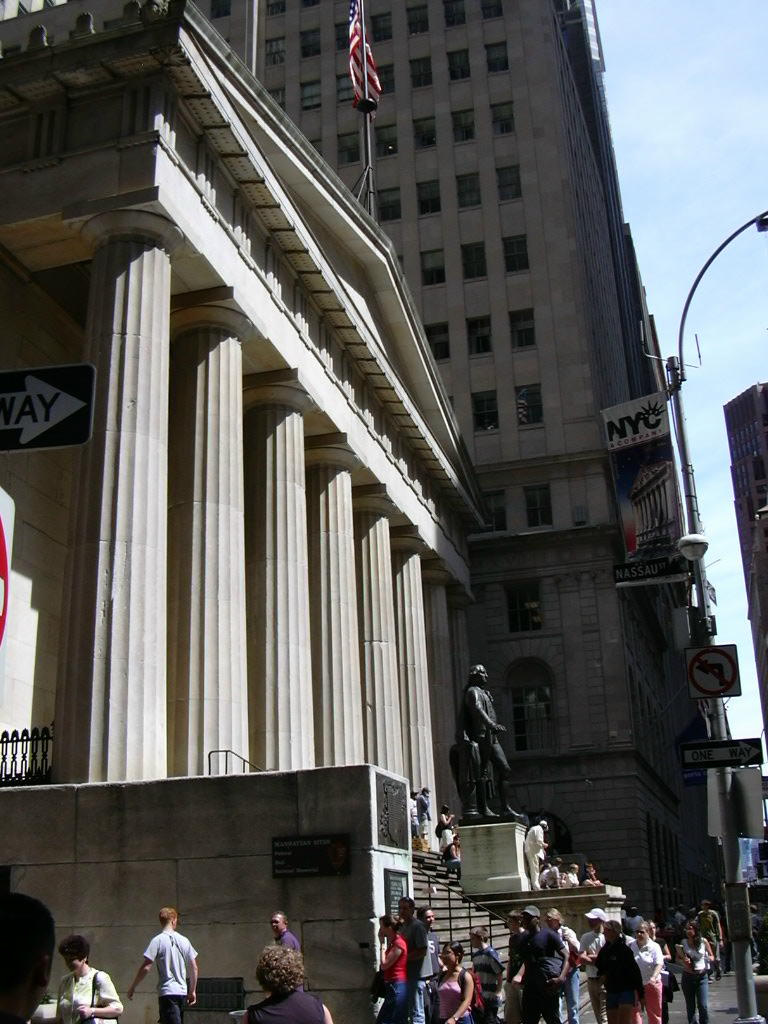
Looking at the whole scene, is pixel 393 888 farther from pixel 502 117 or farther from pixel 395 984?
pixel 502 117

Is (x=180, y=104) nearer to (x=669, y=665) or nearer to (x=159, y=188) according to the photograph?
(x=159, y=188)

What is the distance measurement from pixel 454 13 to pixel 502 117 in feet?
25.6

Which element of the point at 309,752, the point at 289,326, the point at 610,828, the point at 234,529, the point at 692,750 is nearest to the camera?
the point at 692,750

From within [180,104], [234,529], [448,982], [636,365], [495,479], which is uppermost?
[636,365]

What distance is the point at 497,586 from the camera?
179 ft

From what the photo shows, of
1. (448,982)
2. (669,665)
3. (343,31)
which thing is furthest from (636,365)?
(448,982)

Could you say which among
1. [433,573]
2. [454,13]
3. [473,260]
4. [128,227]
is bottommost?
[433,573]

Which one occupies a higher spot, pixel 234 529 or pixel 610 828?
pixel 234 529

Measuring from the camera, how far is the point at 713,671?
15016 millimetres

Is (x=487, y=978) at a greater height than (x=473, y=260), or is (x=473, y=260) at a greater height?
(x=473, y=260)

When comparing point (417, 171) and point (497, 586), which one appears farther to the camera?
point (417, 171)

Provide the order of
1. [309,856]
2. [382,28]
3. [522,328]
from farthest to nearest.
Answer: [382,28], [522,328], [309,856]

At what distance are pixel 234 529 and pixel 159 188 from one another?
663 centimetres

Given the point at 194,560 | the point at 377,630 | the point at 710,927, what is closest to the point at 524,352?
the point at 377,630
